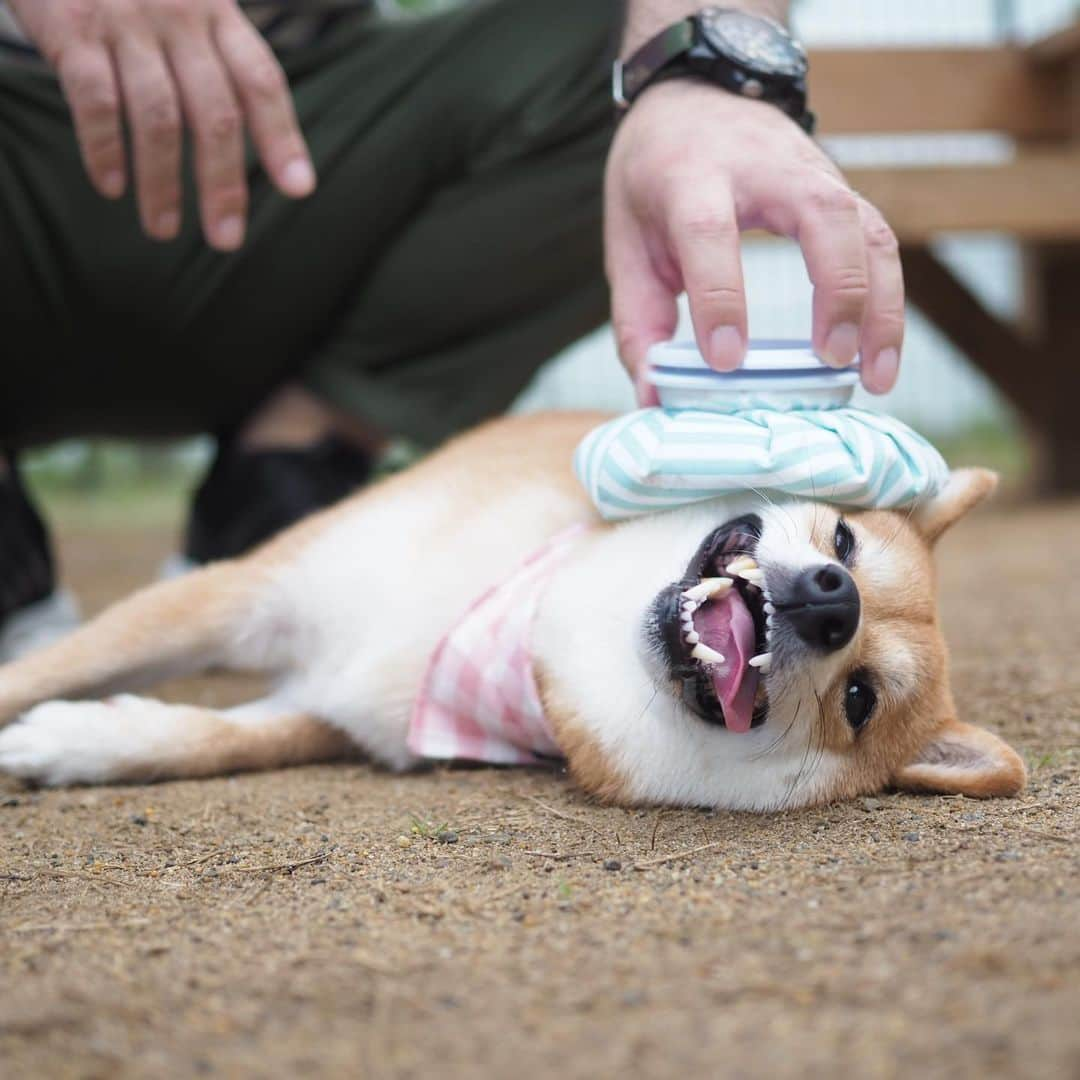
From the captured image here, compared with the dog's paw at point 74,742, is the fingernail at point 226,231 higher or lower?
higher

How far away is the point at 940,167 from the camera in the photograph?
5414mm

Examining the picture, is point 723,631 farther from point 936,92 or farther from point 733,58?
point 936,92

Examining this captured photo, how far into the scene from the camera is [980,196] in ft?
17.9

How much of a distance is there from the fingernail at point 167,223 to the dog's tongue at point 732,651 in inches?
51.5

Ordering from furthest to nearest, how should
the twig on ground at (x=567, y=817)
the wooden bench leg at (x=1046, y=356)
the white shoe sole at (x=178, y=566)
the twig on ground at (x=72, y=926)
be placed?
the wooden bench leg at (x=1046, y=356), the white shoe sole at (x=178, y=566), the twig on ground at (x=567, y=817), the twig on ground at (x=72, y=926)

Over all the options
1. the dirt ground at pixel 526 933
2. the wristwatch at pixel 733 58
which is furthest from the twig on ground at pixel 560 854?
the wristwatch at pixel 733 58

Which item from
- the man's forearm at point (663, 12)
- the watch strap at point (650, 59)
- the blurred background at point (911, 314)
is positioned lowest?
the blurred background at point (911, 314)

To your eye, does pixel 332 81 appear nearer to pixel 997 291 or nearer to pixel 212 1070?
pixel 212 1070

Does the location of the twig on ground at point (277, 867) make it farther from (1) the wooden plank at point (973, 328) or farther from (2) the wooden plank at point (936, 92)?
(1) the wooden plank at point (973, 328)

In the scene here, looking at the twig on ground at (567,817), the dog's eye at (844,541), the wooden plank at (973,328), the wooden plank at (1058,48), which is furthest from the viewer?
the wooden plank at (973,328)

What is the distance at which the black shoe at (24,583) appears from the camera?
3.15 metres

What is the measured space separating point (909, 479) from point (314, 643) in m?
1.17

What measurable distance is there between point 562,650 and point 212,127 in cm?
115

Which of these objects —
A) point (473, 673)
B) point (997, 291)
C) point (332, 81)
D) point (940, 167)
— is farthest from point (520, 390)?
point (997, 291)
